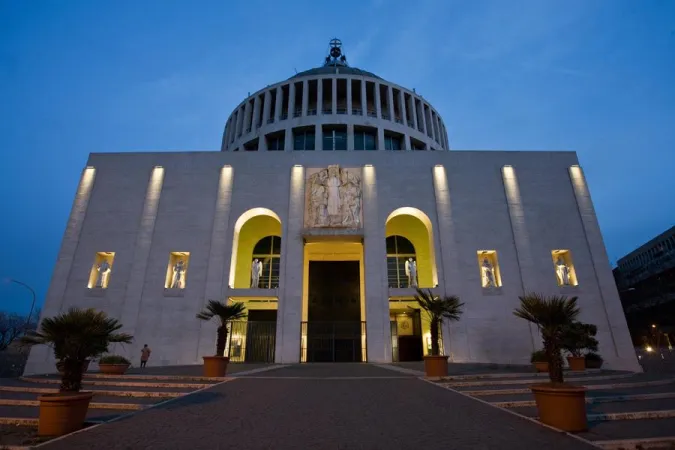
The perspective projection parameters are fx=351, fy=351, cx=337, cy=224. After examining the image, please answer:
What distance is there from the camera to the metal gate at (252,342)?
66.9 feet

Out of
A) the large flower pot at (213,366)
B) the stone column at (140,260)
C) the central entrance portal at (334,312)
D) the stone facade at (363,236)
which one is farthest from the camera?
the central entrance portal at (334,312)

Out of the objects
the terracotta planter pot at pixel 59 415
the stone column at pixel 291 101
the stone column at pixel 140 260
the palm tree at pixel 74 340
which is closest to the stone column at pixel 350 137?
the stone column at pixel 291 101

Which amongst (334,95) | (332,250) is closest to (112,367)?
(332,250)

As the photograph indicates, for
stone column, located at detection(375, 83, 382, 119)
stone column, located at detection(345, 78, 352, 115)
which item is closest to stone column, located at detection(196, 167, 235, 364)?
stone column, located at detection(345, 78, 352, 115)

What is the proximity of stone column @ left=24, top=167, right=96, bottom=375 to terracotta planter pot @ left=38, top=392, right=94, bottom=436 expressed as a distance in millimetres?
17994

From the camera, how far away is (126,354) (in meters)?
19.2

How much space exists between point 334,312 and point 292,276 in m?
5.67

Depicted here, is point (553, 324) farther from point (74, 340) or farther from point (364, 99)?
point (364, 99)

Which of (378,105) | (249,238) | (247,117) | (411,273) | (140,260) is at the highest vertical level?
(247,117)

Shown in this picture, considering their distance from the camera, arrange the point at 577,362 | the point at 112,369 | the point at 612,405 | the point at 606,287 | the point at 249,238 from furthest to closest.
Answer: the point at 249,238
the point at 606,287
the point at 577,362
the point at 112,369
the point at 612,405

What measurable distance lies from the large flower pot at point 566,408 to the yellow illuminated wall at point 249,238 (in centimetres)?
2211

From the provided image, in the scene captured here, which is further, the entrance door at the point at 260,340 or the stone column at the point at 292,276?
the entrance door at the point at 260,340

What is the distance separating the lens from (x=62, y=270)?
70.0 ft

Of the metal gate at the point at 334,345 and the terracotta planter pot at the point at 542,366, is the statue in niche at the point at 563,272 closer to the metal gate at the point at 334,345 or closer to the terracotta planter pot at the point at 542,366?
the terracotta planter pot at the point at 542,366
